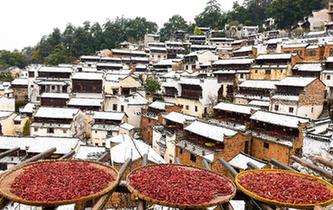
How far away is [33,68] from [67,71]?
766 centimetres

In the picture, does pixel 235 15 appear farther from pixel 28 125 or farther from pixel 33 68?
pixel 28 125

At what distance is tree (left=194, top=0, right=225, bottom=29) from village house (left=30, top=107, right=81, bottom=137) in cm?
6445

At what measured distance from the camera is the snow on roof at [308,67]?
37569 mm

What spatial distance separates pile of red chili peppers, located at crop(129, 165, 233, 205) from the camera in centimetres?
551

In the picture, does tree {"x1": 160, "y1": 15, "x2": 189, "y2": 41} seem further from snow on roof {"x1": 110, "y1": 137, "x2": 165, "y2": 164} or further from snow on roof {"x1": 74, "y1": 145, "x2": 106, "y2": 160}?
snow on roof {"x1": 110, "y1": 137, "x2": 165, "y2": 164}

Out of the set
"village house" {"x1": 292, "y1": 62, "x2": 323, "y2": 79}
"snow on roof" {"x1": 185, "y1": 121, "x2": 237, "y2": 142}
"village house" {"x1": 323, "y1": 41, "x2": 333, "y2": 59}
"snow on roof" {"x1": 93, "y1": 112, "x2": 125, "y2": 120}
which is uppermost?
"village house" {"x1": 323, "y1": 41, "x2": 333, "y2": 59}

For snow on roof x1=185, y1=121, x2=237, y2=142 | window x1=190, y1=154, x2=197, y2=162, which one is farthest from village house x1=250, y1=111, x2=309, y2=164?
window x1=190, y1=154, x2=197, y2=162

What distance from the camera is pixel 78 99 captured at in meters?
45.4

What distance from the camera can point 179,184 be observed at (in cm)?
607

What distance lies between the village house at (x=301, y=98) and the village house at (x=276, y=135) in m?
3.94

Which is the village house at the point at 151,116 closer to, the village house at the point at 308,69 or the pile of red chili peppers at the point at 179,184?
the village house at the point at 308,69

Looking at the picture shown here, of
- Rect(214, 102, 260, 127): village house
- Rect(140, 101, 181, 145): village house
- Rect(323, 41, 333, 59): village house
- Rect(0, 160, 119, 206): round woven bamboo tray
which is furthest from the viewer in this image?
Rect(323, 41, 333, 59): village house

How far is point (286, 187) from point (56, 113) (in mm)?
37089

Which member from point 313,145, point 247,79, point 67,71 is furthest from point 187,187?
point 67,71
